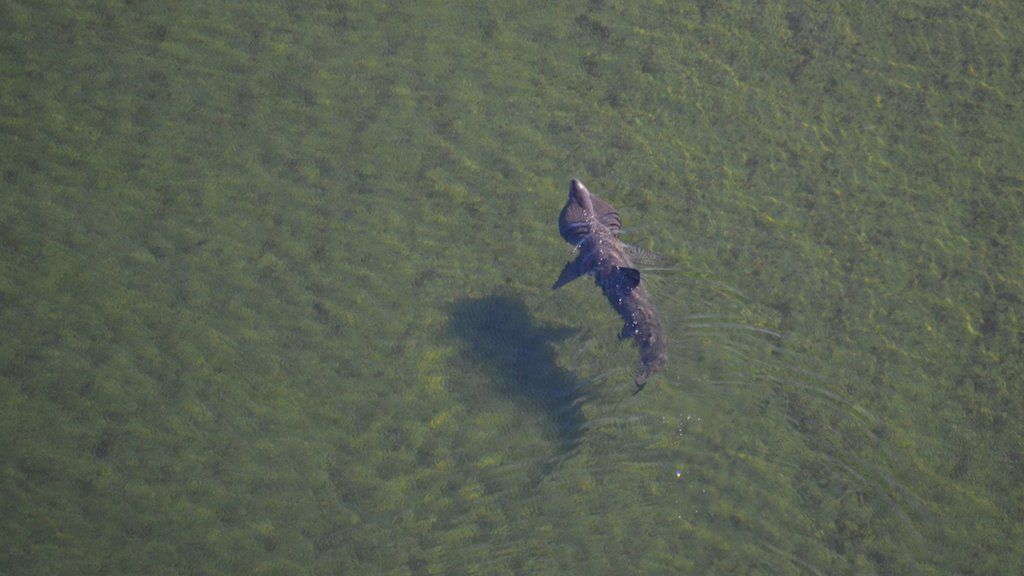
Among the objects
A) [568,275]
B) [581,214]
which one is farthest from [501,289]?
[581,214]

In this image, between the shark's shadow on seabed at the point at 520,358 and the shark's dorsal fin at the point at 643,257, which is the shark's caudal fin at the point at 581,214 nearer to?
the shark's dorsal fin at the point at 643,257

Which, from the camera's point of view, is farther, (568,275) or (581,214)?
(581,214)

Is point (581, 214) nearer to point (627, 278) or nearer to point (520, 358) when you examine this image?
point (627, 278)

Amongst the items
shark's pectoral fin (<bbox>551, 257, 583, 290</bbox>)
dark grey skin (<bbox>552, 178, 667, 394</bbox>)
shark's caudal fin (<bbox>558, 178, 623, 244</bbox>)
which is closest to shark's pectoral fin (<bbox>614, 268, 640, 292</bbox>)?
dark grey skin (<bbox>552, 178, 667, 394</bbox>)

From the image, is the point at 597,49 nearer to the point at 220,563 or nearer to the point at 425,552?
the point at 425,552

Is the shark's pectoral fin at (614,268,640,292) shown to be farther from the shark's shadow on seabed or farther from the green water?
the shark's shadow on seabed

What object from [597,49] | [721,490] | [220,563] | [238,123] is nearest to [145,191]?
[238,123]
